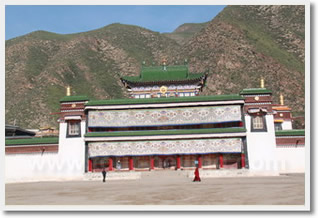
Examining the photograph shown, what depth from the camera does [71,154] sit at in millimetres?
37344

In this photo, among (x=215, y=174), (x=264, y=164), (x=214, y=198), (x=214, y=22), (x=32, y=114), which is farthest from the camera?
(x=214, y=22)

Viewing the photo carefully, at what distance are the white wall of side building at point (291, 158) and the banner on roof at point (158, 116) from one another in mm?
6839

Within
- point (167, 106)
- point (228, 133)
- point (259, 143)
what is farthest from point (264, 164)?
point (167, 106)

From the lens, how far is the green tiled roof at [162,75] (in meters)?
44.9

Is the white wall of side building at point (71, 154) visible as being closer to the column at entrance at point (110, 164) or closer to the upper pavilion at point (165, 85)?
the column at entrance at point (110, 164)

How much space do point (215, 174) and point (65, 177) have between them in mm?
14573

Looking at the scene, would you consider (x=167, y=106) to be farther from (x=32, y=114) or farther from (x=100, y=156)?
(x=32, y=114)

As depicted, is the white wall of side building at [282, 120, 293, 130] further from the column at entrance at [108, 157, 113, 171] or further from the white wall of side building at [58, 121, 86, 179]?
the white wall of side building at [58, 121, 86, 179]

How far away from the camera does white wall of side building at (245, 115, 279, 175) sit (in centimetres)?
3600

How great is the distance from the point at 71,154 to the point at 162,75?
48.7 ft

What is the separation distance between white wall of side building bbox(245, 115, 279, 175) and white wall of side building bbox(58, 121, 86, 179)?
16275 millimetres

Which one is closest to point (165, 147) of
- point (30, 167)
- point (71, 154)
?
point (71, 154)

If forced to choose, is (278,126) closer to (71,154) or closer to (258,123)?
(258,123)

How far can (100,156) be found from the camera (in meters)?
37.5
